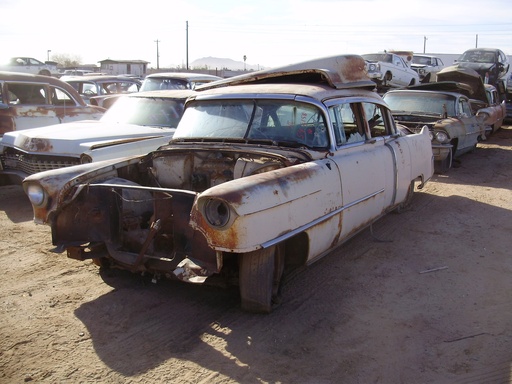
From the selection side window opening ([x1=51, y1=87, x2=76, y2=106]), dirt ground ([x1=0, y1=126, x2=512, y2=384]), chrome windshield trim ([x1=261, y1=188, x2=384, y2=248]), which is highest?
side window opening ([x1=51, y1=87, x2=76, y2=106])

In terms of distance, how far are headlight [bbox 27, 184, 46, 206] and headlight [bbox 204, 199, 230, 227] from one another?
66.4 inches

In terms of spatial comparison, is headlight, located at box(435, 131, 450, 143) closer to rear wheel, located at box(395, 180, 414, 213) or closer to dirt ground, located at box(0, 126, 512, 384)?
rear wheel, located at box(395, 180, 414, 213)

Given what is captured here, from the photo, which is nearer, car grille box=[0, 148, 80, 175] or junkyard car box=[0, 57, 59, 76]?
car grille box=[0, 148, 80, 175]

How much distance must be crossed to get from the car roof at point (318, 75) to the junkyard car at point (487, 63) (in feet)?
46.0

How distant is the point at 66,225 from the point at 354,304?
249 centimetres

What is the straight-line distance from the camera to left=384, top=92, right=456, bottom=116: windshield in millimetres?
10320

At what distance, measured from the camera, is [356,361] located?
335 cm

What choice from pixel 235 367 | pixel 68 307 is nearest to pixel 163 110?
pixel 68 307

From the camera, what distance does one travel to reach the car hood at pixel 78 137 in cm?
679

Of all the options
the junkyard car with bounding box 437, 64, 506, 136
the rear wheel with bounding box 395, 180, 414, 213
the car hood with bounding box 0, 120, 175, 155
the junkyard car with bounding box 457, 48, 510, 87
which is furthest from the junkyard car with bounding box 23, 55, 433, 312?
the junkyard car with bounding box 457, 48, 510, 87

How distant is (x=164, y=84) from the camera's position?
35.0ft

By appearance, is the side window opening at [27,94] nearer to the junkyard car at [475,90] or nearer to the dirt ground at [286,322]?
the dirt ground at [286,322]

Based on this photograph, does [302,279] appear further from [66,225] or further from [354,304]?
[66,225]

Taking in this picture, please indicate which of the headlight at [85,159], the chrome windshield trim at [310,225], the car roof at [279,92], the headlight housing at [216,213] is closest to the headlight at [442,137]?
the car roof at [279,92]
